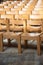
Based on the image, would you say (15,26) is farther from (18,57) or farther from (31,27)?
(18,57)

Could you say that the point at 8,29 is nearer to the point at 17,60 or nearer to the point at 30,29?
the point at 30,29

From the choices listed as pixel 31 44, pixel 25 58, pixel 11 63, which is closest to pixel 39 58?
pixel 25 58

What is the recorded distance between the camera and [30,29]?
12.1 feet

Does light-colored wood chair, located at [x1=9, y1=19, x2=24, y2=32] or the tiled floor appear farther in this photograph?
light-colored wood chair, located at [x1=9, y1=19, x2=24, y2=32]

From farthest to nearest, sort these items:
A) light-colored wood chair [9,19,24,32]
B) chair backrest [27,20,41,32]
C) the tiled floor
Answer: light-colored wood chair [9,19,24,32]
chair backrest [27,20,41,32]
the tiled floor

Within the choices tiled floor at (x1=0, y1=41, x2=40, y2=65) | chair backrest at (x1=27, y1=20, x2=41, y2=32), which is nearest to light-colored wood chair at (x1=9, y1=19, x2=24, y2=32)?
chair backrest at (x1=27, y1=20, x2=41, y2=32)

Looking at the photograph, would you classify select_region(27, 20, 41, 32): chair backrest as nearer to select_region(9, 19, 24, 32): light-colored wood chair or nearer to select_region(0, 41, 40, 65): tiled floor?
select_region(9, 19, 24, 32): light-colored wood chair

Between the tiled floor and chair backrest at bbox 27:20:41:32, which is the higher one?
chair backrest at bbox 27:20:41:32

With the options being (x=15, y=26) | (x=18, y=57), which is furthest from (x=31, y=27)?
(x=18, y=57)

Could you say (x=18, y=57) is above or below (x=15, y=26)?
below

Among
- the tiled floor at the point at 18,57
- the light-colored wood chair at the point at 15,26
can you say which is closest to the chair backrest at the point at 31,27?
the light-colored wood chair at the point at 15,26

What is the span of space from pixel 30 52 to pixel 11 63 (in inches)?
22.9

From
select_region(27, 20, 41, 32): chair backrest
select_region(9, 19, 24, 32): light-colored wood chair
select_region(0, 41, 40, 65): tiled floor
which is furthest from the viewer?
select_region(9, 19, 24, 32): light-colored wood chair

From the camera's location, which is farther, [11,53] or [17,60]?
[11,53]
